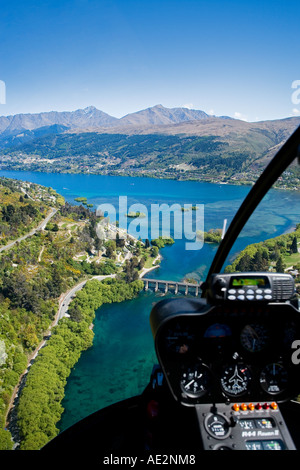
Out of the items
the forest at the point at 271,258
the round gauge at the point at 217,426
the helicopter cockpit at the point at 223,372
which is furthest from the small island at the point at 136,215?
the round gauge at the point at 217,426

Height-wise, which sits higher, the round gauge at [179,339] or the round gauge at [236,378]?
the round gauge at [179,339]

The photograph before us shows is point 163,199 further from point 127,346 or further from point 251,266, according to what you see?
point 127,346

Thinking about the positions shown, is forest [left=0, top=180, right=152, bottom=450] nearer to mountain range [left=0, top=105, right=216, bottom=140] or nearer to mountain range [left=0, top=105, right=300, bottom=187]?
mountain range [left=0, top=105, right=300, bottom=187]

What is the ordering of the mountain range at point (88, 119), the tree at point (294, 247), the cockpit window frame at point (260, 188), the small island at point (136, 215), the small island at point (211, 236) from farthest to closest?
the mountain range at point (88, 119) < the small island at point (136, 215) < the small island at point (211, 236) < the tree at point (294, 247) < the cockpit window frame at point (260, 188)

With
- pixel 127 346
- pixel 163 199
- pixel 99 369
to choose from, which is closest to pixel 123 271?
pixel 127 346

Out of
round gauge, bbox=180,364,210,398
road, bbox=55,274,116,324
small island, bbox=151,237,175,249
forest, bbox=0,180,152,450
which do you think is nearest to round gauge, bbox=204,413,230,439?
round gauge, bbox=180,364,210,398

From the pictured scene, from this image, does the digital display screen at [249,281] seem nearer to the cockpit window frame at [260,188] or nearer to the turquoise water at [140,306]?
the cockpit window frame at [260,188]
